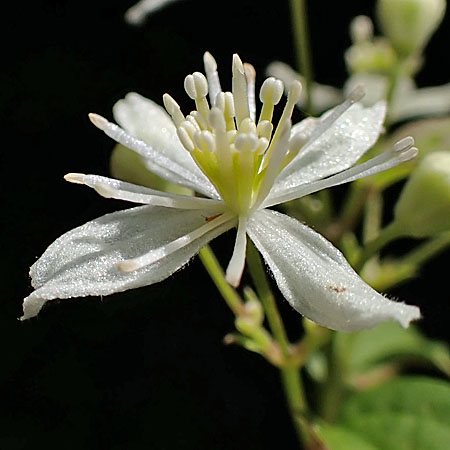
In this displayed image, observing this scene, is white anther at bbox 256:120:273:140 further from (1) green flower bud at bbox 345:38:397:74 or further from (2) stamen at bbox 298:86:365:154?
(1) green flower bud at bbox 345:38:397:74

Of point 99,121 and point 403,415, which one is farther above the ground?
point 99,121

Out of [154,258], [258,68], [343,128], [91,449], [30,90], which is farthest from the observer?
[258,68]

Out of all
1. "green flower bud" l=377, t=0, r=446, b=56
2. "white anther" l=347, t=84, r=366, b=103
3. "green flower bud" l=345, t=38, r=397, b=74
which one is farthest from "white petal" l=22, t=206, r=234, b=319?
"green flower bud" l=345, t=38, r=397, b=74

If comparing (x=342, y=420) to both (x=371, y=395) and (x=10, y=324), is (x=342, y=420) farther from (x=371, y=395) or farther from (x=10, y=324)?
(x=10, y=324)

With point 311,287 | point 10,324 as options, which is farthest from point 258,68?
point 311,287

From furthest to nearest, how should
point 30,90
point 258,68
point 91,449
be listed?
point 258,68
point 30,90
point 91,449

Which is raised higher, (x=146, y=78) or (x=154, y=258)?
(x=146, y=78)

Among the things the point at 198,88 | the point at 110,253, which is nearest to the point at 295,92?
the point at 198,88

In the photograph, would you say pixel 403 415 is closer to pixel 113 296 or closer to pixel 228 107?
pixel 228 107
